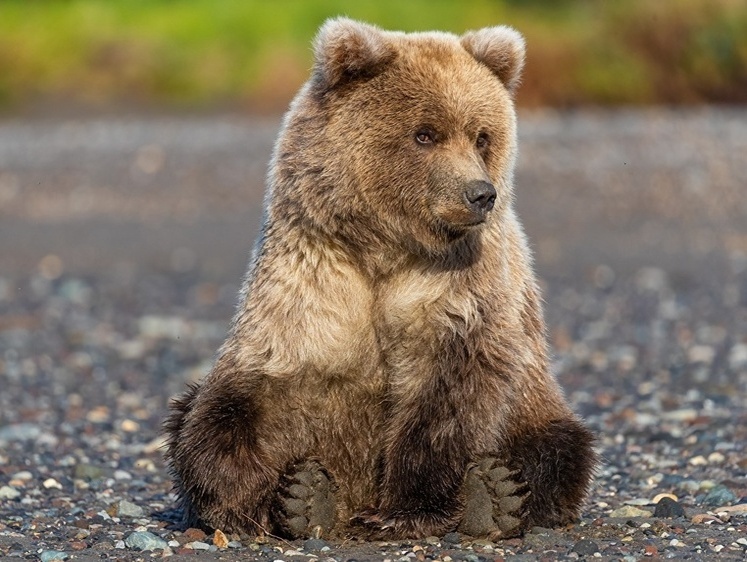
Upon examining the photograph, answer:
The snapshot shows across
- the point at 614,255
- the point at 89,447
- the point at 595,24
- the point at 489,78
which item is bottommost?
the point at 89,447

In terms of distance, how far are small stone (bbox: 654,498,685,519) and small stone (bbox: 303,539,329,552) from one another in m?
1.37

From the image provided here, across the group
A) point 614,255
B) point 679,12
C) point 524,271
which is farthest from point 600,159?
point 524,271

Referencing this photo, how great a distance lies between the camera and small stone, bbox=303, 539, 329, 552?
4.71m

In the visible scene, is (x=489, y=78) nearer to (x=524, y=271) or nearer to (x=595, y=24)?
(x=524, y=271)

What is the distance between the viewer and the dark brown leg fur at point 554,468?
4.88 m

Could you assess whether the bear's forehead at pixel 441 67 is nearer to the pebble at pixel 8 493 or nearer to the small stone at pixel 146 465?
the pebble at pixel 8 493

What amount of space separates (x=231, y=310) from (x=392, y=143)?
7204 millimetres

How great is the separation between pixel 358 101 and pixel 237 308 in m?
0.86

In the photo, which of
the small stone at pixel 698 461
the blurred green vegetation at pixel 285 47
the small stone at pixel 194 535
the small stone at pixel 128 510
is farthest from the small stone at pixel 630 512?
the blurred green vegetation at pixel 285 47

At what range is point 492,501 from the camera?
4.73 m

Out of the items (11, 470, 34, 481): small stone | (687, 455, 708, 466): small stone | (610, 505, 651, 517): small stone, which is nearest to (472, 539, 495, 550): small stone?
(610, 505, 651, 517): small stone

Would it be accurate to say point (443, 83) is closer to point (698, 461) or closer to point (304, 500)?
point (304, 500)

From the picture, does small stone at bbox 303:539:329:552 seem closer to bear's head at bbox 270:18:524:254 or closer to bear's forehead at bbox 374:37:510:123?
bear's head at bbox 270:18:524:254

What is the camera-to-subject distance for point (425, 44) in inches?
195
